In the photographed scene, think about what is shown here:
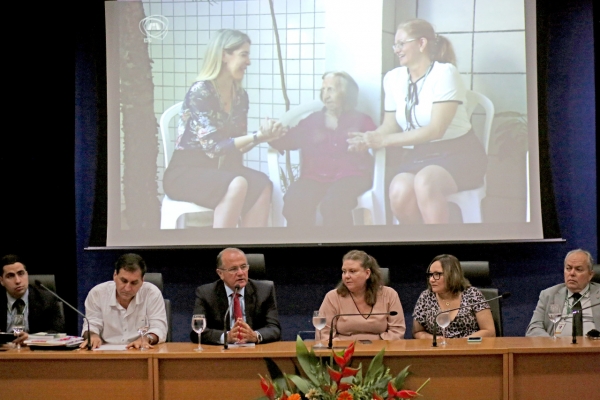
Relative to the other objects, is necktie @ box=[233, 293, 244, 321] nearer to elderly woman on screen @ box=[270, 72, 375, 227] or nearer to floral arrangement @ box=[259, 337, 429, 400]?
floral arrangement @ box=[259, 337, 429, 400]

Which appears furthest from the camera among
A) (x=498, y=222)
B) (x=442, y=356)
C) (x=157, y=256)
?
(x=157, y=256)

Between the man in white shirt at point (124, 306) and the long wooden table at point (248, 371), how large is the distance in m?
0.54

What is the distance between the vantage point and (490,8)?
17.9 ft

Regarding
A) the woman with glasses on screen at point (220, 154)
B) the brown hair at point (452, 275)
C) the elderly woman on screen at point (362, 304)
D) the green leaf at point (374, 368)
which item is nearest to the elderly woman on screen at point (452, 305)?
the brown hair at point (452, 275)

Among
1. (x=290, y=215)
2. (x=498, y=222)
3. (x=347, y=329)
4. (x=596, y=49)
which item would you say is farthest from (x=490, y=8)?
(x=347, y=329)

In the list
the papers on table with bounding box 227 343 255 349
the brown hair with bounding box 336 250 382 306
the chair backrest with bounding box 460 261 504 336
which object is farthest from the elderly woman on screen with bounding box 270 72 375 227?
the papers on table with bounding box 227 343 255 349

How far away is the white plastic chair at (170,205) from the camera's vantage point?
5.53 m

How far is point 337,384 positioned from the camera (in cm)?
243

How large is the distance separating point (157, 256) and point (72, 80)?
140 cm

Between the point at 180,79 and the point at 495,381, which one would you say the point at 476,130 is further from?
the point at 495,381

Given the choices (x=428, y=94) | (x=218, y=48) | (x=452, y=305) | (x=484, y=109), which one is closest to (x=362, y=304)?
(x=452, y=305)

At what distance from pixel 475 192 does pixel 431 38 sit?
1099 mm

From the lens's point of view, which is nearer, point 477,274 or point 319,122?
point 477,274

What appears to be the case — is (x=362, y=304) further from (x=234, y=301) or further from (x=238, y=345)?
(x=238, y=345)
